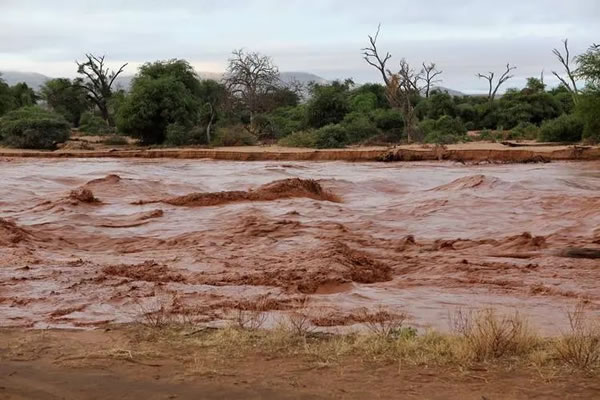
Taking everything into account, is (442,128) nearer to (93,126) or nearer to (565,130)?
(565,130)

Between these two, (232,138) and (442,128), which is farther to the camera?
(442,128)

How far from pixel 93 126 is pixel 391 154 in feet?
81.1

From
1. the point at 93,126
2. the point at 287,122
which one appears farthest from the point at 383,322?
the point at 93,126

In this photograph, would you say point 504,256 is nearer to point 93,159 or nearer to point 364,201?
point 364,201

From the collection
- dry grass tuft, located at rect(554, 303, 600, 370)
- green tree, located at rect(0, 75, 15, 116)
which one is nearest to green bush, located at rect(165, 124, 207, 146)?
green tree, located at rect(0, 75, 15, 116)

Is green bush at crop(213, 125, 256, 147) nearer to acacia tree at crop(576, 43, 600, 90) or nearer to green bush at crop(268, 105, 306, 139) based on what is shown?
green bush at crop(268, 105, 306, 139)

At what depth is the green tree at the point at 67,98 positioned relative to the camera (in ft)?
174

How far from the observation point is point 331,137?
33875 millimetres

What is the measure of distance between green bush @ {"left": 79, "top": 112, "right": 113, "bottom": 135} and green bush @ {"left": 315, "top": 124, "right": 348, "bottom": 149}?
586 inches

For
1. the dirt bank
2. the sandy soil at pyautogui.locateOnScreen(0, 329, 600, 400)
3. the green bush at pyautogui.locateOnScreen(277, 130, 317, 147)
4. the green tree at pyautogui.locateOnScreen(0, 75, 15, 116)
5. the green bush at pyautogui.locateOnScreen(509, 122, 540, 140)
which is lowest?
the sandy soil at pyautogui.locateOnScreen(0, 329, 600, 400)

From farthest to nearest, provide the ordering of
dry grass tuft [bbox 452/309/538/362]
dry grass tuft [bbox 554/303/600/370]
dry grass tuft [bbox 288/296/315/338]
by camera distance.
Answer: dry grass tuft [bbox 288/296/315/338] → dry grass tuft [bbox 452/309/538/362] → dry grass tuft [bbox 554/303/600/370]

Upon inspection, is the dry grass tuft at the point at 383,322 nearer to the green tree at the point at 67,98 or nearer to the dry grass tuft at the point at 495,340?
the dry grass tuft at the point at 495,340

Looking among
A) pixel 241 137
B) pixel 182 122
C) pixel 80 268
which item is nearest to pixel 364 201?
pixel 80 268

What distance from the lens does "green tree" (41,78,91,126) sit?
174 ft
